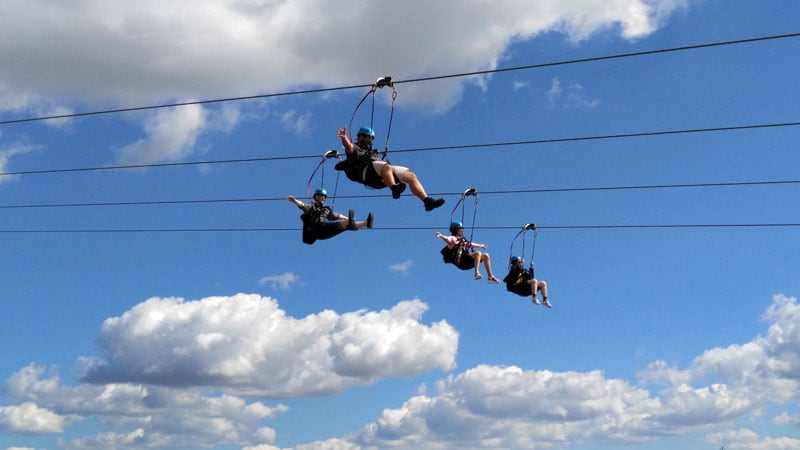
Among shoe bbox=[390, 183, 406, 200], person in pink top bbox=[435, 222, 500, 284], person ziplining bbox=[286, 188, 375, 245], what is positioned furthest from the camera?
person in pink top bbox=[435, 222, 500, 284]

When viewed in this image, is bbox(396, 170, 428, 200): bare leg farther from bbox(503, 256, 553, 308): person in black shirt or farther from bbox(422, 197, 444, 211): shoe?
bbox(503, 256, 553, 308): person in black shirt

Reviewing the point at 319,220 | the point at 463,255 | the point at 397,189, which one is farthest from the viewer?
the point at 463,255

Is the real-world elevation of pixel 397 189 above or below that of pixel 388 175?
below

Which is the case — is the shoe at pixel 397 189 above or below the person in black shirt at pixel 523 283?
→ below

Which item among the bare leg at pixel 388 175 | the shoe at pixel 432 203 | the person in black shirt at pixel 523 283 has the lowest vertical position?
the shoe at pixel 432 203

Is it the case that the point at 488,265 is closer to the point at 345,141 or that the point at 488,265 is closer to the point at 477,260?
the point at 477,260

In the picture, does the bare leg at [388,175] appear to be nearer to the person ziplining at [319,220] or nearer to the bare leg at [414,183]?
the bare leg at [414,183]

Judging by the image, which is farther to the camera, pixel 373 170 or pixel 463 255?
pixel 463 255

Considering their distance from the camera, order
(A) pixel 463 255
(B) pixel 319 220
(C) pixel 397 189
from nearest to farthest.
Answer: (C) pixel 397 189
(B) pixel 319 220
(A) pixel 463 255

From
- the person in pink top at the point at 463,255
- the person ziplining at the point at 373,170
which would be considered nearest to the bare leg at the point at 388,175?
the person ziplining at the point at 373,170

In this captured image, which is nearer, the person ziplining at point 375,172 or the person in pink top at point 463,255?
the person ziplining at point 375,172

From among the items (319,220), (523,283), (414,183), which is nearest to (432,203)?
(414,183)

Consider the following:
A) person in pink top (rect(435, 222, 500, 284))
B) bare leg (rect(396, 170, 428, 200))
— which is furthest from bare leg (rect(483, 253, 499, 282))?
bare leg (rect(396, 170, 428, 200))

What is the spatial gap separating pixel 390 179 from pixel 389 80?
1.67 m
